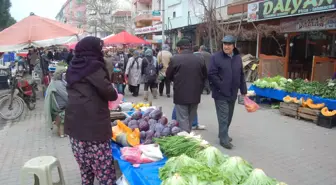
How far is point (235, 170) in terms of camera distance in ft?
8.32

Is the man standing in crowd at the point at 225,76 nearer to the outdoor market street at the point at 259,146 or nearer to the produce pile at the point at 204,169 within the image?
the outdoor market street at the point at 259,146

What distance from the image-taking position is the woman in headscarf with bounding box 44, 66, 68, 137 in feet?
19.3

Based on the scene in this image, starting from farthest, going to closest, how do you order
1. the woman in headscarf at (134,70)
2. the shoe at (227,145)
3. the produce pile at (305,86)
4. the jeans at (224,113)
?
1. the woman in headscarf at (134,70)
2. the produce pile at (305,86)
3. the shoe at (227,145)
4. the jeans at (224,113)

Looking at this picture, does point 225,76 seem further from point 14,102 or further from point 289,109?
point 14,102

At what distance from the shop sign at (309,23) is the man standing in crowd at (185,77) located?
8.35 metres

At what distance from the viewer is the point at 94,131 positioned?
9.32 feet

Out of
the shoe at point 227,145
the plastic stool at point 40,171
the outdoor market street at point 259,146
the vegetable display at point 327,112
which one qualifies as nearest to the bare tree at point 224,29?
the outdoor market street at point 259,146

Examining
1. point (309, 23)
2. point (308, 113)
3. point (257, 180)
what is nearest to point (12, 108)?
point (257, 180)

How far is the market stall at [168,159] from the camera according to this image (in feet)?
7.78

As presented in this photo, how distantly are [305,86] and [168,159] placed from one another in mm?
6075

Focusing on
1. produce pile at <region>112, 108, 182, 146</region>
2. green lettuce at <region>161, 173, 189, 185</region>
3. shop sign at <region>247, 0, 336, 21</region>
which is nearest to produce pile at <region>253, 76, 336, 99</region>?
shop sign at <region>247, 0, 336, 21</region>

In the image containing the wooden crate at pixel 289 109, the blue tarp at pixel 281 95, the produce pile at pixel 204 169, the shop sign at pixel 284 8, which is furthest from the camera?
the shop sign at pixel 284 8

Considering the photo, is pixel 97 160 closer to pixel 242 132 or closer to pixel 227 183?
pixel 227 183

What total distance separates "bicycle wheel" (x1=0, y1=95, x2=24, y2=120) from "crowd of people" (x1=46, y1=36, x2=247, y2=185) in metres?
2.23
